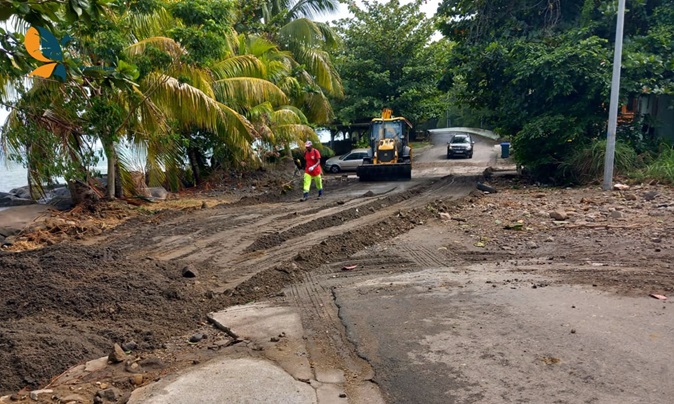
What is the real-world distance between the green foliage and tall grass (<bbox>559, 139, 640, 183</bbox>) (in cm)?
1438

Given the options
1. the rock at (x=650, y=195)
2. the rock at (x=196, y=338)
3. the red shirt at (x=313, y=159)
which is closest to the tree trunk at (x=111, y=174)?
the red shirt at (x=313, y=159)

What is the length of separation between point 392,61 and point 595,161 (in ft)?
55.3

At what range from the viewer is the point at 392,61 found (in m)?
29.3

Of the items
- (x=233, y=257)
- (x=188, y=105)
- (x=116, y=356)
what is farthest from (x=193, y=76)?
(x=116, y=356)

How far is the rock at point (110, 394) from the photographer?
3.90 meters

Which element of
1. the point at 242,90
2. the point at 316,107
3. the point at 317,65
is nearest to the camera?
the point at 242,90

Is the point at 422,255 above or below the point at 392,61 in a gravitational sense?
below

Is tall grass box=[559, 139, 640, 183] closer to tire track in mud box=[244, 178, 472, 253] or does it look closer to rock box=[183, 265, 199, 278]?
tire track in mud box=[244, 178, 472, 253]

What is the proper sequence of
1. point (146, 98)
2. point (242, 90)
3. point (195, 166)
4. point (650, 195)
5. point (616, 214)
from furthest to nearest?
point (195, 166) → point (242, 90) → point (146, 98) → point (650, 195) → point (616, 214)

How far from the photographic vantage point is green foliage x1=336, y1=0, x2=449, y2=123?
94.3 ft

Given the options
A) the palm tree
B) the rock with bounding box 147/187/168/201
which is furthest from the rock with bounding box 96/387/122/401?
the palm tree

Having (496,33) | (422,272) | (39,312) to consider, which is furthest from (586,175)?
(39,312)

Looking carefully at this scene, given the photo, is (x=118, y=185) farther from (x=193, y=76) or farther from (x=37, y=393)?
(x=37, y=393)

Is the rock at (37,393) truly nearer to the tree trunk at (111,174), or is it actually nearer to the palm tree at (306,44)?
the tree trunk at (111,174)
